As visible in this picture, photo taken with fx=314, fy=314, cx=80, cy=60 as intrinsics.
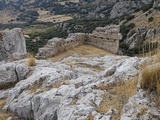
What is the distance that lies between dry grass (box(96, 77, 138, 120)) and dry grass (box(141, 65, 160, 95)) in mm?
400

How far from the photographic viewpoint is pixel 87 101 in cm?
871

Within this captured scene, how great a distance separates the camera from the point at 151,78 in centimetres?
791

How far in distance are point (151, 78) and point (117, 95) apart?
3.66 feet

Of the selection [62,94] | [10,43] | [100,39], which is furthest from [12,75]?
[100,39]

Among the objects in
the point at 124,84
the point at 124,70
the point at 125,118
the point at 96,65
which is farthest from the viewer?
the point at 96,65

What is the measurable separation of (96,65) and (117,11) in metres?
139

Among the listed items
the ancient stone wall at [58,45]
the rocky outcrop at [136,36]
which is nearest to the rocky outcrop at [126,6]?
the rocky outcrop at [136,36]

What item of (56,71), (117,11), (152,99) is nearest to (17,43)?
(56,71)

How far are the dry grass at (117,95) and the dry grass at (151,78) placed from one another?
400 mm

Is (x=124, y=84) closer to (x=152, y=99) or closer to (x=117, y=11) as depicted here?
(x=152, y=99)

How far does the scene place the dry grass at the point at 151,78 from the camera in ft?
25.8

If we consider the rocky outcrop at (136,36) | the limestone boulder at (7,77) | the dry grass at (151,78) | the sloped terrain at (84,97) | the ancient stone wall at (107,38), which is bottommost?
the rocky outcrop at (136,36)

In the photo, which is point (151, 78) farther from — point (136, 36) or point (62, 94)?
point (136, 36)

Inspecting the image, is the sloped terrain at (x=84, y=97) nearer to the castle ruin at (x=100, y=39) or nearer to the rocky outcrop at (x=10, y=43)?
the rocky outcrop at (x=10, y=43)
